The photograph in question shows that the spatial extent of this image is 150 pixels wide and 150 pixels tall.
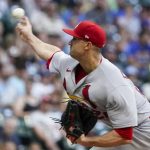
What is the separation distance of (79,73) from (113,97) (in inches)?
21.7

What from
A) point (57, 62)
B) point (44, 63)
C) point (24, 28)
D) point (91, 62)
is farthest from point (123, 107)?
point (44, 63)

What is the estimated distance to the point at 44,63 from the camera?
37.8 feet

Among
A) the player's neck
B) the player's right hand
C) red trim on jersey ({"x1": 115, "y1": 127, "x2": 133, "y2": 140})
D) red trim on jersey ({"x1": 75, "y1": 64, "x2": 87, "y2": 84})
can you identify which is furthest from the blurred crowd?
red trim on jersey ({"x1": 115, "y1": 127, "x2": 133, "y2": 140})

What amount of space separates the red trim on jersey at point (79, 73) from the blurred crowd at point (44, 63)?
141cm

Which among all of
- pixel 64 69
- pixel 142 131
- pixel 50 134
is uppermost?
pixel 64 69

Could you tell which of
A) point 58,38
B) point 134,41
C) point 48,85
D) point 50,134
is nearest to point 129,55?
point 134,41

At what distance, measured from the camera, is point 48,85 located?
36.1 feet

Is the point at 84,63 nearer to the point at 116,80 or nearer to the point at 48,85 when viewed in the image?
the point at 116,80

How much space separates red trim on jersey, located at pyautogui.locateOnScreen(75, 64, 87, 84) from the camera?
6.22 m

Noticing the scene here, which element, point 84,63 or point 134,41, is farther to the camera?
point 134,41

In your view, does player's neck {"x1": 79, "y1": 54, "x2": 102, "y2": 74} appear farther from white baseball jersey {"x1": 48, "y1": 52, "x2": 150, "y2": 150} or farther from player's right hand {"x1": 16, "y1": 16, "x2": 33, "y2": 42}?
player's right hand {"x1": 16, "y1": 16, "x2": 33, "y2": 42}

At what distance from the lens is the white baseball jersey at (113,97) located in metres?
5.89

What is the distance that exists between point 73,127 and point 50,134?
4.10 m

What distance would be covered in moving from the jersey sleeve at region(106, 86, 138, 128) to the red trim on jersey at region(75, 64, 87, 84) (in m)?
0.42
